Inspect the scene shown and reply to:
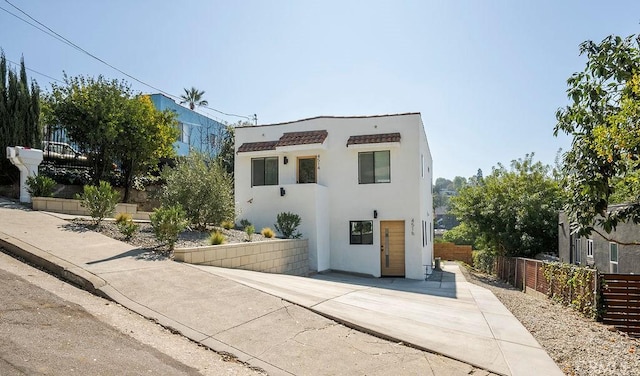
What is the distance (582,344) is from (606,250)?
995 cm

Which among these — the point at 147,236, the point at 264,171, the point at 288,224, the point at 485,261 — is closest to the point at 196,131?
the point at 264,171

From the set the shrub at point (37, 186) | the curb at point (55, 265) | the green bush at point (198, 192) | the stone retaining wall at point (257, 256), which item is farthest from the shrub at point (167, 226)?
the shrub at point (37, 186)

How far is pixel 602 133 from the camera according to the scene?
6039 millimetres

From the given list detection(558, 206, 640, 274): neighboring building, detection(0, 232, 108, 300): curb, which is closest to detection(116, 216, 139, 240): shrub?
detection(0, 232, 108, 300): curb

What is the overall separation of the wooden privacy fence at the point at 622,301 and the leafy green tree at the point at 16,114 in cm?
1874

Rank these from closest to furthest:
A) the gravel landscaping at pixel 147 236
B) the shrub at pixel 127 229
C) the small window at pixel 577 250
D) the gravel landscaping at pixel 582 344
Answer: the gravel landscaping at pixel 582 344 < the gravel landscaping at pixel 147 236 < the shrub at pixel 127 229 < the small window at pixel 577 250

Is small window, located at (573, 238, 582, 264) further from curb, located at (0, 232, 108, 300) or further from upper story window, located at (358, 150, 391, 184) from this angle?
curb, located at (0, 232, 108, 300)

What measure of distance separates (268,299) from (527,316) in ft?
19.6

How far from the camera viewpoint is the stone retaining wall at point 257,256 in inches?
388

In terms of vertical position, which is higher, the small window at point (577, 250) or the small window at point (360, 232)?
the small window at point (360, 232)

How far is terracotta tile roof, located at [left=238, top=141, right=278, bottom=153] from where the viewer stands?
62.6 feet

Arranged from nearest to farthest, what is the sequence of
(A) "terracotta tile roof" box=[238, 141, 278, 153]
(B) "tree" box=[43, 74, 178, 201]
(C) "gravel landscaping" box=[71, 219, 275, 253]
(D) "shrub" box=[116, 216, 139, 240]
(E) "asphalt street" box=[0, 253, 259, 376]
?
(E) "asphalt street" box=[0, 253, 259, 376], (C) "gravel landscaping" box=[71, 219, 275, 253], (D) "shrub" box=[116, 216, 139, 240], (B) "tree" box=[43, 74, 178, 201], (A) "terracotta tile roof" box=[238, 141, 278, 153]

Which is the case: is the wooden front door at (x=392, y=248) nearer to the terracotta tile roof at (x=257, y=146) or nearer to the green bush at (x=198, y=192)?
the terracotta tile roof at (x=257, y=146)

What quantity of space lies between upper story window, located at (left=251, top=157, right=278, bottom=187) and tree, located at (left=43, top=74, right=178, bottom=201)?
13.7 ft
